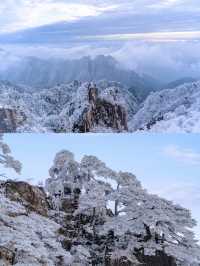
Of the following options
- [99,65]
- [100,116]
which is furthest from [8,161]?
[99,65]

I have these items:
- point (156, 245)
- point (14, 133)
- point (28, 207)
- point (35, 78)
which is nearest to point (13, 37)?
point (35, 78)

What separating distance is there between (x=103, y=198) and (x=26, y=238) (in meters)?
0.66

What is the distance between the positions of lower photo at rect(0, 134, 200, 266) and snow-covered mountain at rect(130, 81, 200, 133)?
0.08 m

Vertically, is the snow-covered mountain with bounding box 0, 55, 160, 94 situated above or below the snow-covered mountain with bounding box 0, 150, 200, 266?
above

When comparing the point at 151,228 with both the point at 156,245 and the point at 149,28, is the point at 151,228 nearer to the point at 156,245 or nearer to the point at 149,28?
the point at 156,245

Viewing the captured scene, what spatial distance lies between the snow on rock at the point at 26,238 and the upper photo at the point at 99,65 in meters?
0.56

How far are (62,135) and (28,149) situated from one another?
0.97 ft

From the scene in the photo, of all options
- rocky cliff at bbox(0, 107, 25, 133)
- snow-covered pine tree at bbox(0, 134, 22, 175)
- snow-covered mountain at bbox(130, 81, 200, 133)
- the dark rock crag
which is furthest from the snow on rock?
snow-covered mountain at bbox(130, 81, 200, 133)

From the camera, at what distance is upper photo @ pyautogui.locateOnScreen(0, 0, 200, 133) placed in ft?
11.3

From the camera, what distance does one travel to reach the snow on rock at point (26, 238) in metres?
3.50

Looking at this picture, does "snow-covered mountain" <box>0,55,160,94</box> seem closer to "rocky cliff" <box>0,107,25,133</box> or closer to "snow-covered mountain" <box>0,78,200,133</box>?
"snow-covered mountain" <box>0,78,200,133</box>

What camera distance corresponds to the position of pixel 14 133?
3.54 metres

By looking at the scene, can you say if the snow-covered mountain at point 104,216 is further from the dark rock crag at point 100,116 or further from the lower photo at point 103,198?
the dark rock crag at point 100,116

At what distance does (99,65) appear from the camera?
3.62 metres
